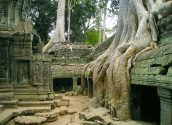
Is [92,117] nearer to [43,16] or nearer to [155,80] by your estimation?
[155,80]

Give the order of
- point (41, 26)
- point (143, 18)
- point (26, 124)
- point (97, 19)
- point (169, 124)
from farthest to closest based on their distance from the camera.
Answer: point (97, 19) → point (41, 26) → point (143, 18) → point (26, 124) → point (169, 124)

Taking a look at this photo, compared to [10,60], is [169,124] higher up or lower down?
lower down

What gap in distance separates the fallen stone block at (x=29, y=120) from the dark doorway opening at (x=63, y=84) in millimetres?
8984

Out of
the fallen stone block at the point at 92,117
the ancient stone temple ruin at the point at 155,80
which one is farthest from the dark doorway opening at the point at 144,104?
the fallen stone block at the point at 92,117

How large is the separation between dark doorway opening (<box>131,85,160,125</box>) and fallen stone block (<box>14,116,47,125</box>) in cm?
248

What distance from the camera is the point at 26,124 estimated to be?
7.75 meters

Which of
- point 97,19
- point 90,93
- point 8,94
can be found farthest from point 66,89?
point 97,19

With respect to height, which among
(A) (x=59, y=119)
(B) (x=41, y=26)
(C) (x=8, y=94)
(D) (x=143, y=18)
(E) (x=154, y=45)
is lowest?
(A) (x=59, y=119)

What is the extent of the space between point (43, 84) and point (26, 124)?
2.54 m

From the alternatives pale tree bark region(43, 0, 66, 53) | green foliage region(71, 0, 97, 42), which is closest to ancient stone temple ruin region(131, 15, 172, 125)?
pale tree bark region(43, 0, 66, 53)

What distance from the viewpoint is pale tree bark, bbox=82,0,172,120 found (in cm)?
755

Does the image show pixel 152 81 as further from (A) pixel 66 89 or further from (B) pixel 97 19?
(B) pixel 97 19

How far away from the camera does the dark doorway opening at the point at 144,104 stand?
24.7 feet

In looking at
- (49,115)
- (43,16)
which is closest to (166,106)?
(49,115)
